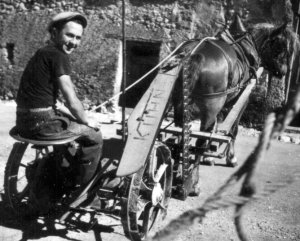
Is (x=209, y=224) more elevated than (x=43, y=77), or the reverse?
(x=43, y=77)

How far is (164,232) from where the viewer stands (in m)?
1.06

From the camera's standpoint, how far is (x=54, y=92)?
10.8 ft

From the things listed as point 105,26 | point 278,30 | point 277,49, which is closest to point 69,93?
point 278,30

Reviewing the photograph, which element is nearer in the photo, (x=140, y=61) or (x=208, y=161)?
(x=208, y=161)

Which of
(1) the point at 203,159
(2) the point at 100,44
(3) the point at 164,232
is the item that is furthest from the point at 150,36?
(3) the point at 164,232

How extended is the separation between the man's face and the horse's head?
375 centimetres

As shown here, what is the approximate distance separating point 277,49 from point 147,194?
13.2ft

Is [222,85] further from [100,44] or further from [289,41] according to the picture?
[100,44]

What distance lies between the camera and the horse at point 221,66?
426cm

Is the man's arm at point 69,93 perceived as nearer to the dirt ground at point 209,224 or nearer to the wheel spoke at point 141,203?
the wheel spoke at point 141,203

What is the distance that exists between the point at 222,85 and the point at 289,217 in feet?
5.70

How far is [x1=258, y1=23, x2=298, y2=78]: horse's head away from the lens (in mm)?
5824

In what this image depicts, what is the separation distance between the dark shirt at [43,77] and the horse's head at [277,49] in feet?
13.0

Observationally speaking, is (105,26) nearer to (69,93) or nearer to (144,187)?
(69,93)
